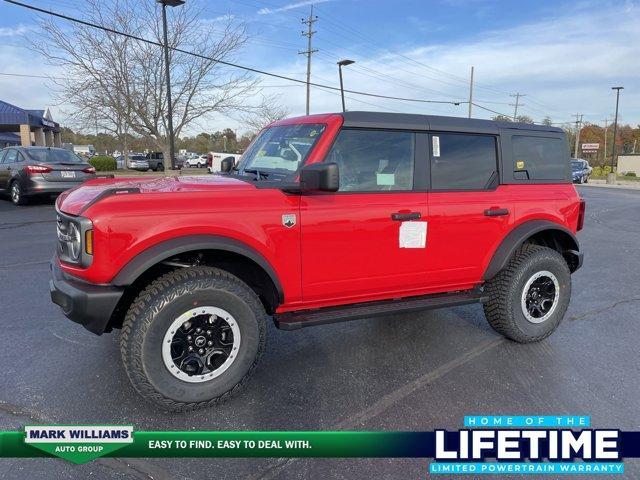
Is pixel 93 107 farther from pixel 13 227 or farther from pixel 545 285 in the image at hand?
pixel 545 285

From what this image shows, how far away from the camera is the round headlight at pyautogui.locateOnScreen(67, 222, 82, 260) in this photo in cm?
264

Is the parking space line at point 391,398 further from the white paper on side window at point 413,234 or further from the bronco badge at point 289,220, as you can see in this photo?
the bronco badge at point 289,220

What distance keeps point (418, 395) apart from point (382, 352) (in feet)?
2.32

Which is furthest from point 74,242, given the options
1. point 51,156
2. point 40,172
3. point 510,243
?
point 51,156

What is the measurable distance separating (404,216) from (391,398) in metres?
1.29

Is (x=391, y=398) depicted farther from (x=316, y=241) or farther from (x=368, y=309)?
(x=316, y=241)

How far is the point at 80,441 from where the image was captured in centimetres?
237

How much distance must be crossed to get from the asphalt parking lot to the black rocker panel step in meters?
0.46

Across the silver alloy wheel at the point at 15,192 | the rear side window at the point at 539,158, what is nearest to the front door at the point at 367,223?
the rear side window at the point at 539,158

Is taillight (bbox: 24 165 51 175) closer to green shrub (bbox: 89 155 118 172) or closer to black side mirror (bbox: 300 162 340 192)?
black side mirror (bbox: 300 162 340 192)

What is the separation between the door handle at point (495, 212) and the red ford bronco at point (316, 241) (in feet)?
0.06

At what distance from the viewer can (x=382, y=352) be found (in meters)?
3.76

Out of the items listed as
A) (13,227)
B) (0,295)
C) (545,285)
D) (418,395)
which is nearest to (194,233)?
(418,395)

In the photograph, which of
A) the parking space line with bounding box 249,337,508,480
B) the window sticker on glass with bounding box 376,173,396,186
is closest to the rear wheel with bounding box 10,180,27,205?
the window sticker on glass with bounding box 376,173,396,186
